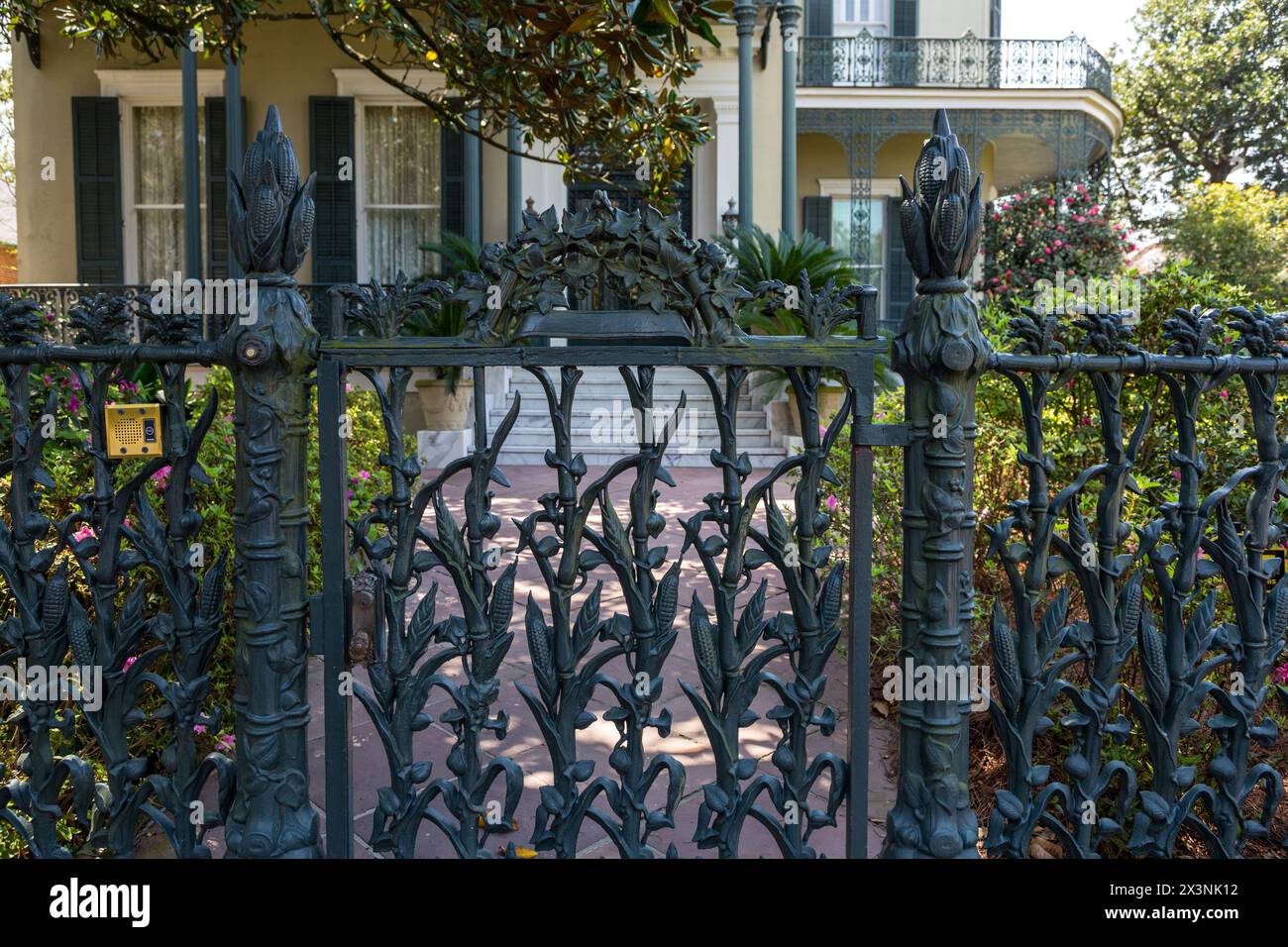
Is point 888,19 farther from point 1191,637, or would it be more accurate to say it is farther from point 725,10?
point 1191,637

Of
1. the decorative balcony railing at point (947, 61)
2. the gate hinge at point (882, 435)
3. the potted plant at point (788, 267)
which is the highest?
the decorative balcony railing at point (947, 61)

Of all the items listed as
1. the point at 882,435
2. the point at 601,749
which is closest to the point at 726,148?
the point at 601,749

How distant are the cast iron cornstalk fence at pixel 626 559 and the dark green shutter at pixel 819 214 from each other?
1682 centimetres

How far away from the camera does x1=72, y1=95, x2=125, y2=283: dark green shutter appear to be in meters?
12.7

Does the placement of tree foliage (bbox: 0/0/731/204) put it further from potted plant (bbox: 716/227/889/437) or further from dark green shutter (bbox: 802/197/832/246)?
dark green shutter (bbox: 802/197/832/246)

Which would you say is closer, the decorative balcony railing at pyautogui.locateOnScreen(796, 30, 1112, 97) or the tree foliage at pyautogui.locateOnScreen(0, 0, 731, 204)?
the tree foliage at pyautogui.locateOnScreen(0, 0, 731, 204)

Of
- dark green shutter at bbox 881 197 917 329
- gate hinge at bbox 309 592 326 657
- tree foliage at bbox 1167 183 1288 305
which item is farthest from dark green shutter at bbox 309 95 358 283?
tree foliage at bbox 1167 183 1288 305

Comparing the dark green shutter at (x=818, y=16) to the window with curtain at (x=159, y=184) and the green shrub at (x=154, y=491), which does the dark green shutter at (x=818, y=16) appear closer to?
the window with curtain at (x=159, y=184)

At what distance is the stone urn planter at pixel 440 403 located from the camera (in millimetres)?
10062

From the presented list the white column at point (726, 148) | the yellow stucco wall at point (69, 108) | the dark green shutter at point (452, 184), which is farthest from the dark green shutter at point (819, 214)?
the dark green shutter at point (452, 184)

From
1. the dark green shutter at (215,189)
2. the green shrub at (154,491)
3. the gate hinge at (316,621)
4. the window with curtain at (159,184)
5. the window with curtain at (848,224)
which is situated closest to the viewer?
the gate hinge at (316,621)

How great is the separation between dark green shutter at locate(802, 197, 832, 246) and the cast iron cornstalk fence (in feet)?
55.2

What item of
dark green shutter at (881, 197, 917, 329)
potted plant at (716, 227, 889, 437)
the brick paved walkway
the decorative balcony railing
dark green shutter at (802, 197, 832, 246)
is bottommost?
the brick paved walkway

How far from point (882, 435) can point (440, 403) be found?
8.39 meters
